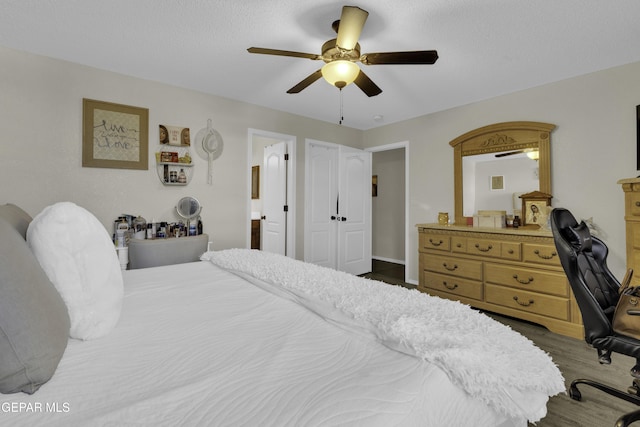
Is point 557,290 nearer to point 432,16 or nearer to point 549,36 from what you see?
point 549,36

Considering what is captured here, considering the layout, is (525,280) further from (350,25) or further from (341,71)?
(350,25)

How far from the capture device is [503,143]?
137 inches

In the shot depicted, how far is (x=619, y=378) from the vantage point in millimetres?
2016

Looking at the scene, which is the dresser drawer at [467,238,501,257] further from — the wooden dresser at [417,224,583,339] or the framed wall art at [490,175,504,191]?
the framed wall art at [490,175,504,191]

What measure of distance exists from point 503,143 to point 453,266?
1571 millimetres

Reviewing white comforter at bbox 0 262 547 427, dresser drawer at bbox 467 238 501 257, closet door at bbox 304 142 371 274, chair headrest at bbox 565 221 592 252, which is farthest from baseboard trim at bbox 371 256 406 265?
white comforter at bbox 0 262 547 427

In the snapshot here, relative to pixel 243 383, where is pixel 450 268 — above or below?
below

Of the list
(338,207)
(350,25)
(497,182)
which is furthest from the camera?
(338,207)

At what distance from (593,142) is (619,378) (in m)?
2.13

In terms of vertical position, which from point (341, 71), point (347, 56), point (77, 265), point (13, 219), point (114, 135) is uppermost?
point (347, 56)

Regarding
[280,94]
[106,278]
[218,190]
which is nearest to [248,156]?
[218,190]

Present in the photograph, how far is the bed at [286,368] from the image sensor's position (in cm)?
62

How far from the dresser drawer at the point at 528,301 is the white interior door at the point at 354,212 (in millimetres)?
2139

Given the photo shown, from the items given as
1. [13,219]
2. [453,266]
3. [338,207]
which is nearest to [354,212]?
[338,207]
